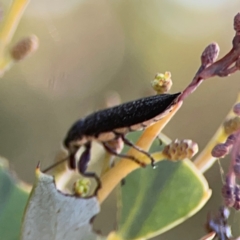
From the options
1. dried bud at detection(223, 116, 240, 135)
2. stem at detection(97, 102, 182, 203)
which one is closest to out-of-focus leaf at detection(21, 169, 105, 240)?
stem at detection(97, 102, 182, 203)

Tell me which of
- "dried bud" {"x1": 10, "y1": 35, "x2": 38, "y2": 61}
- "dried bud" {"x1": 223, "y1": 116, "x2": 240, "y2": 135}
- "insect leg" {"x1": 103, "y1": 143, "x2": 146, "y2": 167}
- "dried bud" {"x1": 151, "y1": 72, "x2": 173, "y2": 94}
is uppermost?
"dried bud" {"x1": 10, "y1": 35, "x2": 38, "y2": 61}

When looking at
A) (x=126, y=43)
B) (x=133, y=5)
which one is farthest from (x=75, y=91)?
(x=133, y=5)

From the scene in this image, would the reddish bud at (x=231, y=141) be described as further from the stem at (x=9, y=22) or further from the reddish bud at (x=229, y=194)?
the stem at (x=9, y=22)

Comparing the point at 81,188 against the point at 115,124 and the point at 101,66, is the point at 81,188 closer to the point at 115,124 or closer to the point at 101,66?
the point at 115,124

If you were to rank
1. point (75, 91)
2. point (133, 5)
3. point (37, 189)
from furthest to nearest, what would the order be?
point (133, 5) < point (75, 91) < point (37, 189)

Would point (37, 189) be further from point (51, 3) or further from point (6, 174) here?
point (51, 3)

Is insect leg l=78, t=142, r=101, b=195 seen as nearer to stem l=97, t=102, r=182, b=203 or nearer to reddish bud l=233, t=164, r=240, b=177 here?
stem l=97, t=102, r=182, b=203

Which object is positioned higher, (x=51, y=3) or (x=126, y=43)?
(x=51, y=3)

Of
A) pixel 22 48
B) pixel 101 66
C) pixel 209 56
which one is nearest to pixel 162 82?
pixel 209 56
